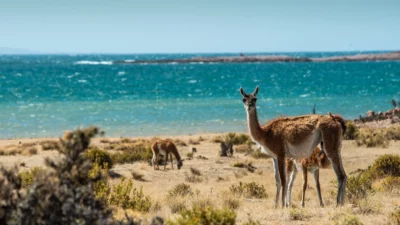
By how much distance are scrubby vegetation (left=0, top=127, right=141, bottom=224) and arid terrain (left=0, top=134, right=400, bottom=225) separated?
61 centimetres

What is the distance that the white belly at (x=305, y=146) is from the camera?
1012cm

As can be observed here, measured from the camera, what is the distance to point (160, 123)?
36.6m

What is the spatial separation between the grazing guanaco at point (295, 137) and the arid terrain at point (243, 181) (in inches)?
33.2

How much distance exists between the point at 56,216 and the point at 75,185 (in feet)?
1.26

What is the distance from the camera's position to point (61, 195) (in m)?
5.36

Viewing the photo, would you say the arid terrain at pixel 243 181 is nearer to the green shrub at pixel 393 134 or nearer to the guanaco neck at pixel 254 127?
the guanaco neck at pixel 254 127

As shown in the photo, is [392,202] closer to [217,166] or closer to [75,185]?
[75,185]

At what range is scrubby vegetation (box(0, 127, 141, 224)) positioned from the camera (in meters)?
5.30

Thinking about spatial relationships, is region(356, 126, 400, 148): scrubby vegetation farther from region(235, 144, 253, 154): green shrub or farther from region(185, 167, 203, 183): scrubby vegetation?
region(185, 167, 203, 183): scrubby vegetation

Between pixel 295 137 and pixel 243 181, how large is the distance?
6.58 meters

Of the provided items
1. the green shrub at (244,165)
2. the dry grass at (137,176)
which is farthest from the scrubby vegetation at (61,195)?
the green shrub at (244,165)

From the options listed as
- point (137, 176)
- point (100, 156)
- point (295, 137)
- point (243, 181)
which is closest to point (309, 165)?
point (295, 137)

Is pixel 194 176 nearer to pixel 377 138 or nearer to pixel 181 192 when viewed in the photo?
pixel 181 192

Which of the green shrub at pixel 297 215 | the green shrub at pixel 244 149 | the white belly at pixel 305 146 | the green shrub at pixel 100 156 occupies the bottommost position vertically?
the green shrub at pixel 244 149
